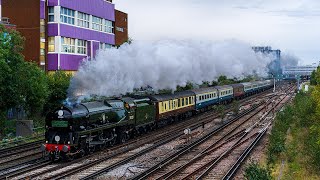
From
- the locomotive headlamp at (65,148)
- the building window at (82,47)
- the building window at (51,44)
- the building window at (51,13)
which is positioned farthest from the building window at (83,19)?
the locomotive headlamp at (65,148)

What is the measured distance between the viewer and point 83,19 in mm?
57406

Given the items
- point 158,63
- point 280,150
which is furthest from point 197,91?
point 280,150

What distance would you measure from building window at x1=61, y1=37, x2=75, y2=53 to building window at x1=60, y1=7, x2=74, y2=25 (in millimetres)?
2086

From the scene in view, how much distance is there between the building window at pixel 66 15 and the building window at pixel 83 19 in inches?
65.7

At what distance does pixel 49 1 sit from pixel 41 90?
58.5 ft

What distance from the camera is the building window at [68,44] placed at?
175ft

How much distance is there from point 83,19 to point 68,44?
190 inches

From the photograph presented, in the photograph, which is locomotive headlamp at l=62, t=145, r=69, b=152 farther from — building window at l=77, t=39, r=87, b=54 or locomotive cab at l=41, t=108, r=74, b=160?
building window at l=77, t=39, r=87, b=54

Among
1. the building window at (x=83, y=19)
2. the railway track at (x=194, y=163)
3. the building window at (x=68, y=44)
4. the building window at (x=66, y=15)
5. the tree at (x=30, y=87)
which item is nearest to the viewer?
the railway track at (x=194, y=163)

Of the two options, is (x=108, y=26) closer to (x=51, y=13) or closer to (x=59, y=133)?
(x=51, y=13)

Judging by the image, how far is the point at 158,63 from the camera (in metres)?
35.7

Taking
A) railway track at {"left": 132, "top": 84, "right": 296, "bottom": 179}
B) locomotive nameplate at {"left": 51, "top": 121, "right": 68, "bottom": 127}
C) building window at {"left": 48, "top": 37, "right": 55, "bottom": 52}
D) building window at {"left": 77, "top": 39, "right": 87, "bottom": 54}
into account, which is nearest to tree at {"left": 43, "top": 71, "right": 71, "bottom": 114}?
building window at {"left": 48, "top": 37, "right": 55, "bottom": 52}

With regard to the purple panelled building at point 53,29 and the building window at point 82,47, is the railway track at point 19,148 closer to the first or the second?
the purple panelled building at point 53,29

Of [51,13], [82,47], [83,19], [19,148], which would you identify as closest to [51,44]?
[51,13]
